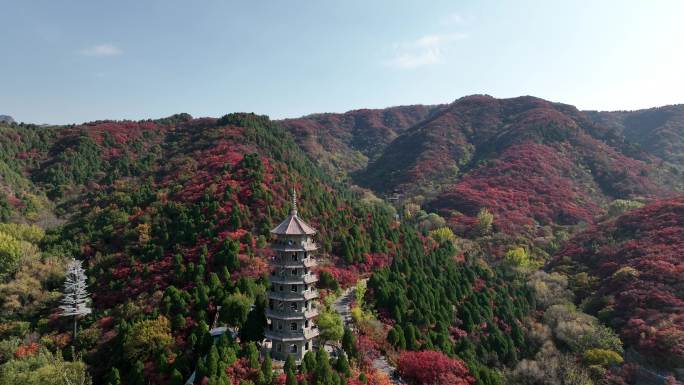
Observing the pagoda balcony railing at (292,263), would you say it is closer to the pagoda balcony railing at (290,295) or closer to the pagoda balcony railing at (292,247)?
the pagoda balcony railing at (292,247)

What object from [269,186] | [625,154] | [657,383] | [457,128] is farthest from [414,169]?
[657,383]

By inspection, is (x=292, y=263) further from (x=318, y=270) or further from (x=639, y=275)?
(x=639, y=275)

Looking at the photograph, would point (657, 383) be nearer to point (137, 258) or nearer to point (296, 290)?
point (296, 290)

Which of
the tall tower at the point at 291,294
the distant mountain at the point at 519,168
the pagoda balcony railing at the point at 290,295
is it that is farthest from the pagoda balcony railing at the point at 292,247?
the distant mountain at the point at 519,168

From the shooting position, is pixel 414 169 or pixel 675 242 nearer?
pixel 675 242

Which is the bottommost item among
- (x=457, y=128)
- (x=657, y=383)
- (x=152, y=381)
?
(x=657, y=383)

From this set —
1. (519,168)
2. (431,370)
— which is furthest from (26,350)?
(519,168)

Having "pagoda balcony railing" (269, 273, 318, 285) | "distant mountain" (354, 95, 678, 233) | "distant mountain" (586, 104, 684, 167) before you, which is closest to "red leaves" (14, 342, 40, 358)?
"pagoda balcony railing" (269, 273, 318, 285)
